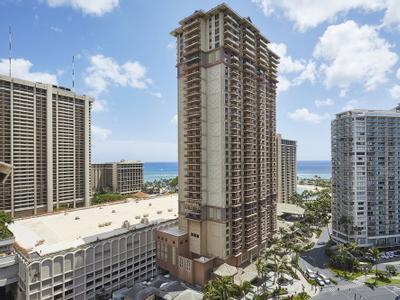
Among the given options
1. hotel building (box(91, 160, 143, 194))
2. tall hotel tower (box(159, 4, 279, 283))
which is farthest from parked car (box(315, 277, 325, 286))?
hotel building (box(91, 160, 143, 194))

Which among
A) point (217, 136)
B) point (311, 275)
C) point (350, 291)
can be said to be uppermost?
point (217, 136)

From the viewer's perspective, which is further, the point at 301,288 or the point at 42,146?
the point at 42,146

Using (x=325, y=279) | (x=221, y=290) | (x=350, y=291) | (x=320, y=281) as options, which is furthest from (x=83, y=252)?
(x=350, y=291)

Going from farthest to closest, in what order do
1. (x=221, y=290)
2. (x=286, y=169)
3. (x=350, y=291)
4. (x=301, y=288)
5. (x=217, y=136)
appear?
1. (x=286, y=169)
2. (x=217, y=136)
3. (x=301, y=288)
4. (x=350, y=291)
5. (x=221, y=290)

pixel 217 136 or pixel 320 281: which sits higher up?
pixel 217 136

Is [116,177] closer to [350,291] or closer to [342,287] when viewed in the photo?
[342,287]

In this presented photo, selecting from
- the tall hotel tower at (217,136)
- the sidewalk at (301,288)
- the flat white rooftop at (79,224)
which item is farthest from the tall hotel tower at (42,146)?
the sidewalk at (301,288)
